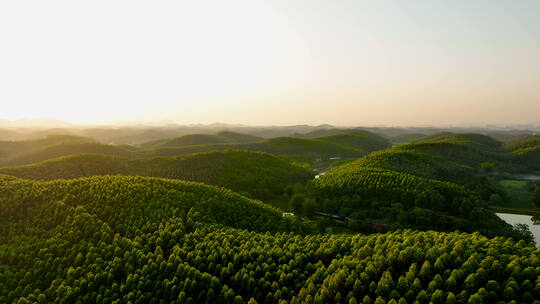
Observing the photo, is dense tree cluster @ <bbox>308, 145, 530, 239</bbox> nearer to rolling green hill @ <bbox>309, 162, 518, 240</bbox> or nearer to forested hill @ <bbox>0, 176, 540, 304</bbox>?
rolling green hill @ <bbox>309, 162, 518, 240</bbox>

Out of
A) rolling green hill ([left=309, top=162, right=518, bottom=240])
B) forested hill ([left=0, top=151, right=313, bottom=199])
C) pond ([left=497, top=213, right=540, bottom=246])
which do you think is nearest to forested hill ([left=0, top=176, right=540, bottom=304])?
rolling green hill ([left=309, top=162, right=518, bottom=240])

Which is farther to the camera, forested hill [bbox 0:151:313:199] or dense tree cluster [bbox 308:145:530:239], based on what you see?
forested hill [bbox 0:151:313:199]

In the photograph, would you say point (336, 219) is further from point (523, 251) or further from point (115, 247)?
point (115, 247)

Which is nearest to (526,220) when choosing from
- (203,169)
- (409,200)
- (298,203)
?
(409,200)

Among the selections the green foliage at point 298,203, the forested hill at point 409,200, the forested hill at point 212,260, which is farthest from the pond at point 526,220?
the green foliage at point 298,203

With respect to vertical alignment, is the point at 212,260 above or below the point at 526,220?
above

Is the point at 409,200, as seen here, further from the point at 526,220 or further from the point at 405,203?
the point at 526,220
